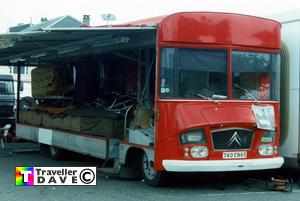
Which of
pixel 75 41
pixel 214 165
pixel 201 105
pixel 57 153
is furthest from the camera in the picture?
pixel 57 153

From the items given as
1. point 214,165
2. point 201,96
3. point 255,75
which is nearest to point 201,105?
point 201,96

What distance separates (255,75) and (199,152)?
1.82 meters

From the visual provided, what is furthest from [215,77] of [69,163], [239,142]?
[69,163]

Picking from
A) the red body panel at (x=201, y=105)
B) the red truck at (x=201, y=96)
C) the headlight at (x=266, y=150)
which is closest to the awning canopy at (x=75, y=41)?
the red truck at (x=201, y=96)

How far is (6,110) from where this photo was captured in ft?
70.2

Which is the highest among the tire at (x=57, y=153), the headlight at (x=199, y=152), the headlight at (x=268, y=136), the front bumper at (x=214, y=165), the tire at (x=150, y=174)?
the headlight at (x=268, y=136)

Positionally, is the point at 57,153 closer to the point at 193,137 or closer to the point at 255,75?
the point at 193,137

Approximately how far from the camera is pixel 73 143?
12375 mm

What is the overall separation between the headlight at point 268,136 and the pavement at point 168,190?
2.88ft

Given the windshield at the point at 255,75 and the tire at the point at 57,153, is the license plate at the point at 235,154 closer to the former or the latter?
the windshield at the point at 255,75

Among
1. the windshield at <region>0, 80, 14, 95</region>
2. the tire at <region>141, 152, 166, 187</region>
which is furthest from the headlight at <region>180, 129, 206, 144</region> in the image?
the windshield at <region>0, 80, 14, 95</region>

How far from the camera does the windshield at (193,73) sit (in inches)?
356

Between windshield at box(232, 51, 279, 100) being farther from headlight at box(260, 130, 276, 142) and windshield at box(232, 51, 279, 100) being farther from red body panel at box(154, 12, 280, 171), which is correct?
headlight at box(260, 130, 276, 142)

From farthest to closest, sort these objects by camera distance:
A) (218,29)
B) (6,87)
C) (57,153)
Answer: (6,87) → (57,153) → (218,29)
